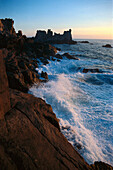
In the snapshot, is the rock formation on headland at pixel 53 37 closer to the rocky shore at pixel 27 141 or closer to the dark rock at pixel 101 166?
the rocky shore at pixel 27 141

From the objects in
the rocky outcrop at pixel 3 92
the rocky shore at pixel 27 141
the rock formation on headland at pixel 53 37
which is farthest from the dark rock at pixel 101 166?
the rock formation on headland at pixel 53 37

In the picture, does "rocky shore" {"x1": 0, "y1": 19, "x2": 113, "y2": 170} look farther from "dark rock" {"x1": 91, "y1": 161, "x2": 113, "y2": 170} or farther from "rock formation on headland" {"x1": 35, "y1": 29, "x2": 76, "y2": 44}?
"rock formation on headland" {"x1": 35, "y1": 29, "x2": 76, "y2": 44}

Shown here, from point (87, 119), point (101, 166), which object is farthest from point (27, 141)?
point (87, 119)

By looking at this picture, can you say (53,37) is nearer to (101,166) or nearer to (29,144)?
(101,166)

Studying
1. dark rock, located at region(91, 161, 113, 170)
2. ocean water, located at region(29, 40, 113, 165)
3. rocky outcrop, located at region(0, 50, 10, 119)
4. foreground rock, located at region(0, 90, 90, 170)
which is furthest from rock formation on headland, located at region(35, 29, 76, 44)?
dark rock, located at region(91, 161, 113, 170)

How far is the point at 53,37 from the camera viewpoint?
7681 centimetres

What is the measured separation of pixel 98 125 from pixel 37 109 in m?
3.65

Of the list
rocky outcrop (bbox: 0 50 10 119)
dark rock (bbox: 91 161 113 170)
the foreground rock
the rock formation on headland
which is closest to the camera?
the foreground rock

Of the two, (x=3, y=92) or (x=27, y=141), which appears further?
(x=3, y=92)

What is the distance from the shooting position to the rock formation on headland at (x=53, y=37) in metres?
71.5

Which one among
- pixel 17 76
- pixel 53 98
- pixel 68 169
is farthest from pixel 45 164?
pixel 17 76

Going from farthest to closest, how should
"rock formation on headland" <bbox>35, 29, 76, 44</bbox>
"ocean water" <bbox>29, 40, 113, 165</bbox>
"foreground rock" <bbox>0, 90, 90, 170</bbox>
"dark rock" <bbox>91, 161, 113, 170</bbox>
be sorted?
"rock formation on headland" <bbox>35, 29, 76, 44</bbox>
"ocean water" <bbox>29, 40, 113, 165</bbox>
"dark rock" <bbox>91, 161, 113, 170</bbox>
"foreground rock" <bbox>0, 90, 90, 170</bbox>

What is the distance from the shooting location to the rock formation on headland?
71531mm

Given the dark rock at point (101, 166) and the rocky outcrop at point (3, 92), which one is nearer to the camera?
the rocky outcrop at point (3, 92)
